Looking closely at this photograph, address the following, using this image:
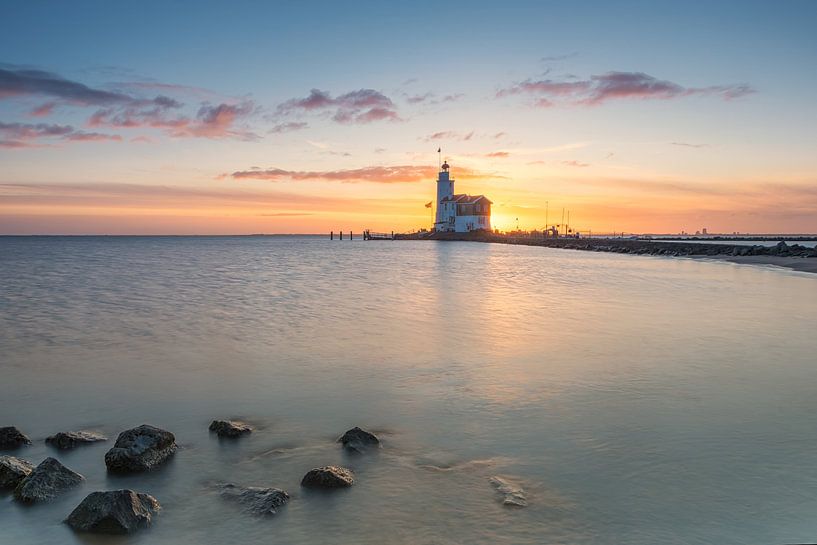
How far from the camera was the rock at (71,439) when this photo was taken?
5996mm

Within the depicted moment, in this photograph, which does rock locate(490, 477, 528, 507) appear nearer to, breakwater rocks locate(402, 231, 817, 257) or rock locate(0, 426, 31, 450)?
rock locate(0, 426, 31, 450)

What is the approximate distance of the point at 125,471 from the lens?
536 centimetres

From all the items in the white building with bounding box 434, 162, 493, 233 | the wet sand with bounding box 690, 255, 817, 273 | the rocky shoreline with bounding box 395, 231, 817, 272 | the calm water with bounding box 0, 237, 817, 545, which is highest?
the white building with bounding box 434, 162, 493, 233

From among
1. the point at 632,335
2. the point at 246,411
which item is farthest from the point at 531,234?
the point at 246,411

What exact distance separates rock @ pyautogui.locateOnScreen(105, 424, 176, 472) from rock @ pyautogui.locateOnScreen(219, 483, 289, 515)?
3.09ft

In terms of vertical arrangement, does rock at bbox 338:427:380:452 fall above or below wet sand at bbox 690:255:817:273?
below

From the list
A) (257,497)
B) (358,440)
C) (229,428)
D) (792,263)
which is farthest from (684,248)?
(257,497)

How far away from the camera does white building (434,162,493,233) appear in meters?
100

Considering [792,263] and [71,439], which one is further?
[792,263]

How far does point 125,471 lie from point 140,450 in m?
0.22

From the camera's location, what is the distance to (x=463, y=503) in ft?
15.5

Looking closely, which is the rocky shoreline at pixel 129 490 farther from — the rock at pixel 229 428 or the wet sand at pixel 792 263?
the wet sand at pixel 792 263

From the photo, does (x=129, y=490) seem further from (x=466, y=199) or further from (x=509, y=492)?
(x=466, y=199)

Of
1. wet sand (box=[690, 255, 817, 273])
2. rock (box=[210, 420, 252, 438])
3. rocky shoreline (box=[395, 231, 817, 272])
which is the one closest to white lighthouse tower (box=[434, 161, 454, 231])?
rocky shoreline (box=[395, 231, 817, 272])
